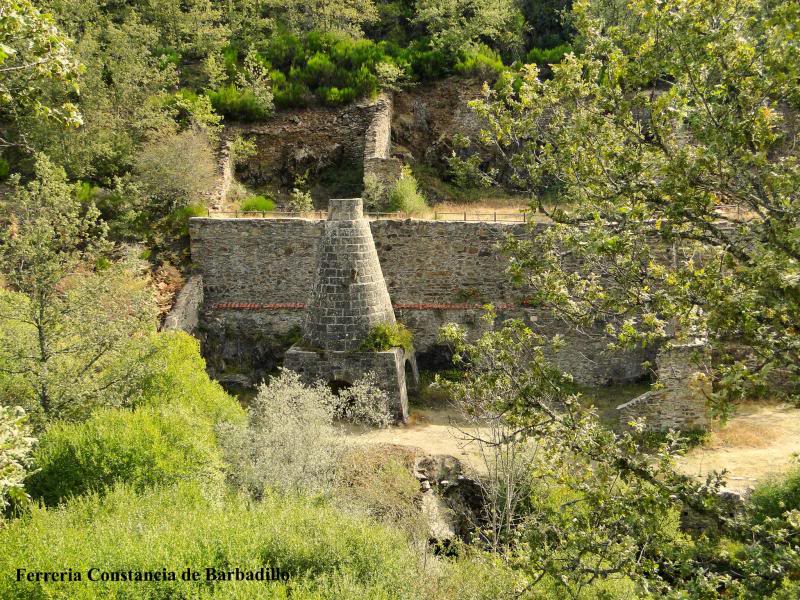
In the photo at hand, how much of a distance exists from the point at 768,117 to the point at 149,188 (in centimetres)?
1710

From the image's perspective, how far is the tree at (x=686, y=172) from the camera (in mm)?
4434

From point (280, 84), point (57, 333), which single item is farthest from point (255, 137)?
point (57, 333)

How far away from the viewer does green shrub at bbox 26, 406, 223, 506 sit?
899 cm

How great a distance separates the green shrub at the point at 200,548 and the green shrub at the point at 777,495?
5579 millimetres

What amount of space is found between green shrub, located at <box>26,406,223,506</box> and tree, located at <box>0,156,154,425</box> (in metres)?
0.63

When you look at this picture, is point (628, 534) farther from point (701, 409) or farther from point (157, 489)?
point (701, 409)

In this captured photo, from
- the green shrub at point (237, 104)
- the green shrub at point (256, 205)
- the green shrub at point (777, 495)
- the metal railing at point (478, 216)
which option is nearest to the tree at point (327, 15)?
the green shrub at point (237, 104)

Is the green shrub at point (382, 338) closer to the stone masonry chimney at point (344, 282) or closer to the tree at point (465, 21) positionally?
the stone masonry chimney at point (344, 282)

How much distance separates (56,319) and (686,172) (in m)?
8.79

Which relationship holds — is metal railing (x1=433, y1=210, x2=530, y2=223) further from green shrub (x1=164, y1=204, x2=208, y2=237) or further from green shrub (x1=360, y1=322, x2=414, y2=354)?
green shrub (x1=164, y1=204, x2=208, y2=237)

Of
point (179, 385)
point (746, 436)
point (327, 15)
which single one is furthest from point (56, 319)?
point (327, 15)

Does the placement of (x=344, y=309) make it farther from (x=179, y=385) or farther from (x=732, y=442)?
(x=732, y=442)

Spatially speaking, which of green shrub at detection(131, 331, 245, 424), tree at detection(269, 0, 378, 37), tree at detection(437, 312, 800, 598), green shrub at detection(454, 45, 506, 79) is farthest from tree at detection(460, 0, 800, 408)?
tree at detection(269, 0, 378, 37)

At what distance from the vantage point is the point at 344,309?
13.9 m
